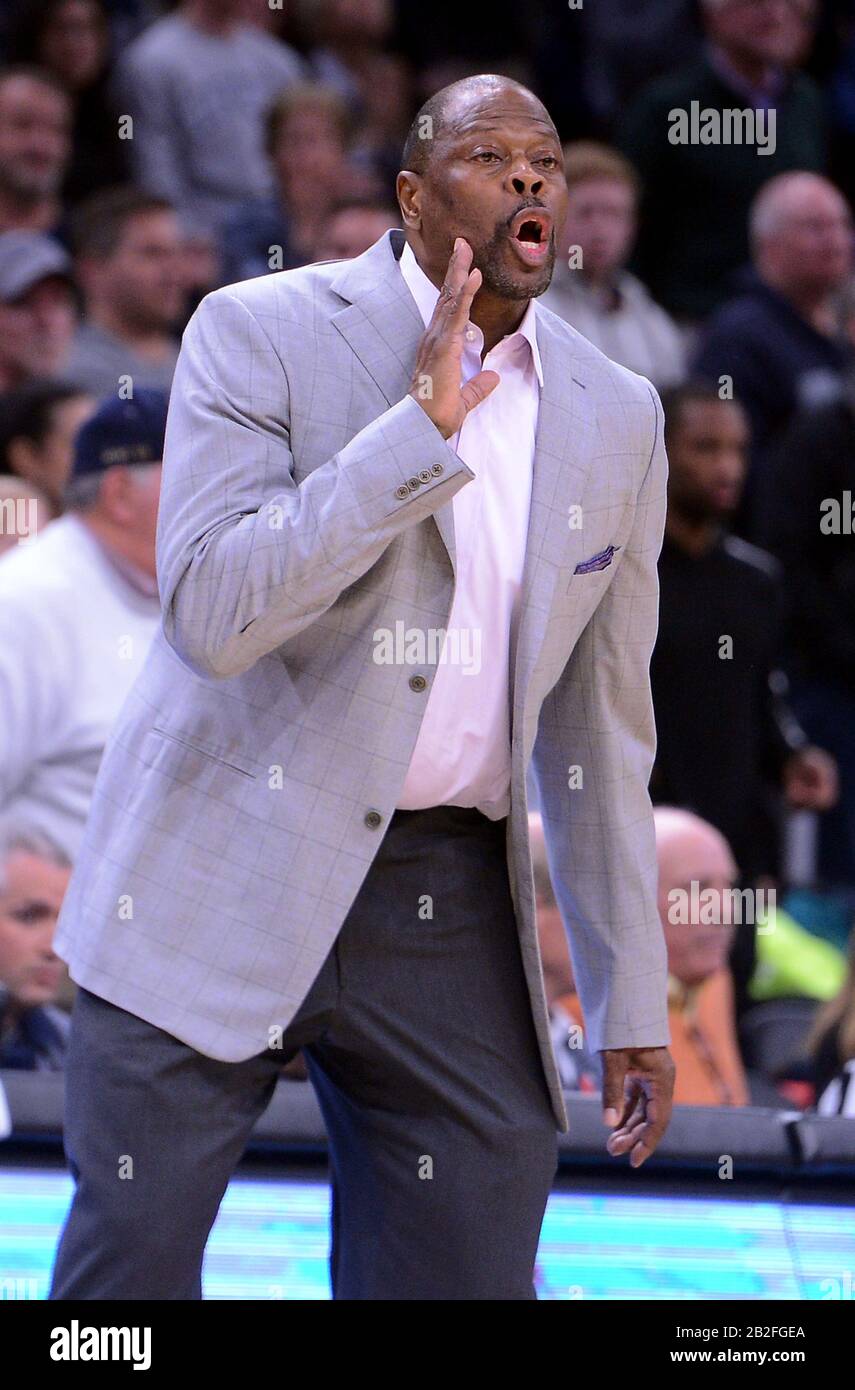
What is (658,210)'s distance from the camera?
5.10 m

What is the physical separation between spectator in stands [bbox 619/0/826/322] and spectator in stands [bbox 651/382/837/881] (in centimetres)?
127

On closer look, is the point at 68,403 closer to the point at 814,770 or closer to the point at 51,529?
the point at 51,529

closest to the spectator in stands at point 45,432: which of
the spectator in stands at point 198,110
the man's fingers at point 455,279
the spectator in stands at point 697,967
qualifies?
the spectator in stands at point 697,967

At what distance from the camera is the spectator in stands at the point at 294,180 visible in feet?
15.9

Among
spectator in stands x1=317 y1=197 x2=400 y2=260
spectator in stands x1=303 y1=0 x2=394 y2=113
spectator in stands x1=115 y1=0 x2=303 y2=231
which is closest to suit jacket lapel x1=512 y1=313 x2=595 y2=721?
spectator in stands x1=317 y1=197 x2=400 y2=260

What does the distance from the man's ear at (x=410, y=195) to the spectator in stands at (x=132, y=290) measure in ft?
8.77

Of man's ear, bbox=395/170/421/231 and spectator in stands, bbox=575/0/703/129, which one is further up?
spectator in stands, bbox=575/0/703/129

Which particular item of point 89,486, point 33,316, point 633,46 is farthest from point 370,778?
point 633,46

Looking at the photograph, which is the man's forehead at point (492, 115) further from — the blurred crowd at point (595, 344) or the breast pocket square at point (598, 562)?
the blurred crowd at point (595, 344)

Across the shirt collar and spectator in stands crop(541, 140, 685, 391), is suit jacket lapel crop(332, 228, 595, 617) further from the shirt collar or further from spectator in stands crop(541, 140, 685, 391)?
spectator in stands crop(541, 140, 685, 391)

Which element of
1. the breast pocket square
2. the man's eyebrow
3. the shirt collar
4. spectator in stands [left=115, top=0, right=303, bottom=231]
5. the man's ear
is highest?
spectator in stands [left=115, top=0, right=303, bottom=231]

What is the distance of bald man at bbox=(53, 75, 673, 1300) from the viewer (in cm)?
164

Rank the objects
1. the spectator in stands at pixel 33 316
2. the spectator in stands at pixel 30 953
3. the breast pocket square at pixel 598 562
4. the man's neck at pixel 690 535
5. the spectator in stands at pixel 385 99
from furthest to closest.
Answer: the spectator in stands at pixel 385 99, the spectator in stands at pixel 33 316, the man's neck at pixel 690 535, the spectator in stands at pixel 30 953, the breast pocket square at pixel 598 562
